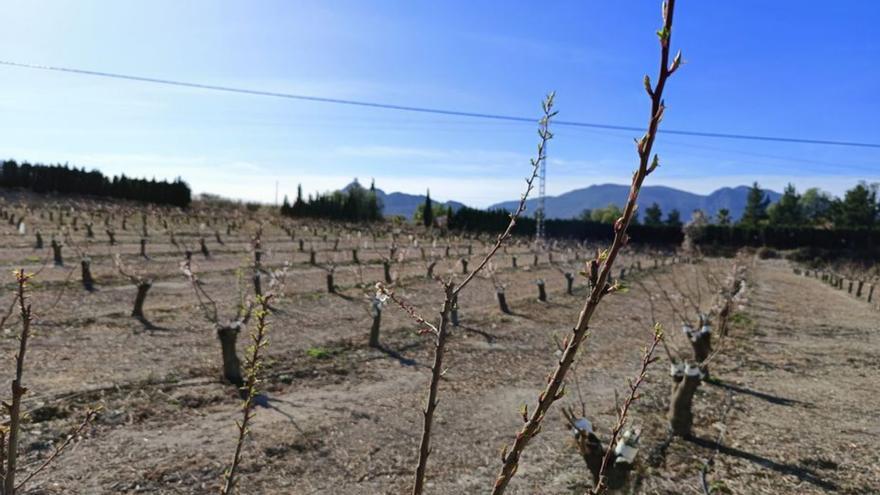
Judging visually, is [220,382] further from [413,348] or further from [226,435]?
[413,348]

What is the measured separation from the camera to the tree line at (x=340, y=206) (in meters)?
44.8

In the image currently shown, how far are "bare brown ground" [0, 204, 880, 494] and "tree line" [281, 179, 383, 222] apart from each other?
33.2 metres

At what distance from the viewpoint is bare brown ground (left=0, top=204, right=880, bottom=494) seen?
4488 mm

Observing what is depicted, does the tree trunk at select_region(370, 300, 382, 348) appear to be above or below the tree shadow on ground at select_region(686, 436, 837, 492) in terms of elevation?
above

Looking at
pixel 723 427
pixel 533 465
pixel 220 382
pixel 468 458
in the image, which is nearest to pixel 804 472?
pixel 723 427

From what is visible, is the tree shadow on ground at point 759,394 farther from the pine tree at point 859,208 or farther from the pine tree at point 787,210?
the pine tree at point 787,210

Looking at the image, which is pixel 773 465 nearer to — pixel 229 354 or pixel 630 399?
pixel 630 399

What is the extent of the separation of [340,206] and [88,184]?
18.4m

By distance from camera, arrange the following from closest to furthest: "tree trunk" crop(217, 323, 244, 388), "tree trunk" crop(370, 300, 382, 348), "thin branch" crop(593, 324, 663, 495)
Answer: "thin branch" crop(593, 324, 663, 495), "tree trunk" crop(217, 323, 244, 388), "tree trunk" crop(370, 300, 382, 348)

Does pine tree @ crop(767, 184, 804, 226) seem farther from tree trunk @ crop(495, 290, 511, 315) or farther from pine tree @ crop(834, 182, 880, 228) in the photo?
tree trunk @ crop(495, 290, 511, 315)

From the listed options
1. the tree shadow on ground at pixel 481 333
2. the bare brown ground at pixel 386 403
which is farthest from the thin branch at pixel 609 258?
the tree shadow on ground at pixel 481 333

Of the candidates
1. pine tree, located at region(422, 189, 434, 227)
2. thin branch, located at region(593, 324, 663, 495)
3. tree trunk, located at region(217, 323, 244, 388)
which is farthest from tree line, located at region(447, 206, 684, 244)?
thin branch, located at region(593, 324, 663, 495)

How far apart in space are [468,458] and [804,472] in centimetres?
297

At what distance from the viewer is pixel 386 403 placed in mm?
6152
